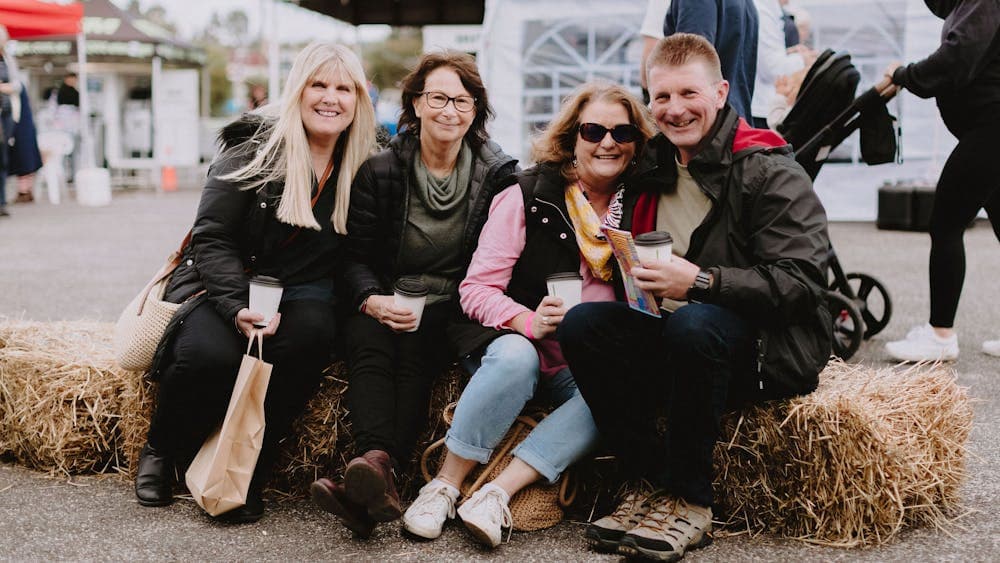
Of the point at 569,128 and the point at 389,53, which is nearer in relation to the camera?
the point at 569,128

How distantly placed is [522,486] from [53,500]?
1591 mm

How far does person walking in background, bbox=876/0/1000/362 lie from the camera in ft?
14.7

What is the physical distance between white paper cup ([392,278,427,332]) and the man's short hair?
40.5 inches

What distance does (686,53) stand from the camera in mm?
3047

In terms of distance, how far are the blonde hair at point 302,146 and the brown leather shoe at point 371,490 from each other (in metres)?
0.97

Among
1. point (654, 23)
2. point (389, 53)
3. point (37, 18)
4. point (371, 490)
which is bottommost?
point (371, 490)

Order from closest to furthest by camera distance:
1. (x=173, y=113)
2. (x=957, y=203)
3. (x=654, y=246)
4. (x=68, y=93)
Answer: (x=654, y=246) → (x=957, y=203) → (x=68, y=93) → (x=173, y=113)

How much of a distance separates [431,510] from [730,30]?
2.48 metres

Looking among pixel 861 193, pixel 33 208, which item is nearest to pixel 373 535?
pixel 861 193

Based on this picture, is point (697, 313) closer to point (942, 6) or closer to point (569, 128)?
point (569, 128)

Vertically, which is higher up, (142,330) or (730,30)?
(730,30)

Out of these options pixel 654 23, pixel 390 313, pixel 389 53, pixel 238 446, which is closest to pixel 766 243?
pixel 390 313

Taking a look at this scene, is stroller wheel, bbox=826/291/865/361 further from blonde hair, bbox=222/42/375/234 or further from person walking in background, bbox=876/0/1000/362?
blonde hair, bbox=222/42/375/234

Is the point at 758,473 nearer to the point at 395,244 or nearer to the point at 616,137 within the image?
the point at 616,137
